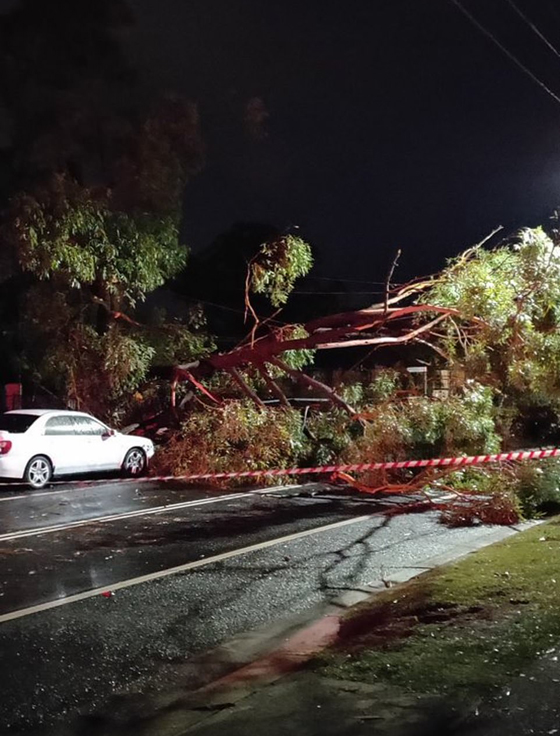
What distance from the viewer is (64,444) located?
14.5 meters

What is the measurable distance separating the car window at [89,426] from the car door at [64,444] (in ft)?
0.28

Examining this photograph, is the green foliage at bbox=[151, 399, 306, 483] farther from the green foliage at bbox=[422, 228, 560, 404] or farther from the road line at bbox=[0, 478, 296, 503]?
the green foliage at bbox=[422, 228, 560, 404]

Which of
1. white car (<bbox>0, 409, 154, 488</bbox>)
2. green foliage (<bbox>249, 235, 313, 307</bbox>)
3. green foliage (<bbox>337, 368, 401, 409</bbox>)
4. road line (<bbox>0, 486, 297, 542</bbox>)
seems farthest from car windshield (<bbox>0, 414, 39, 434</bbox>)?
green foliage (<bbox>337, 368, 401, 409</bbox>)

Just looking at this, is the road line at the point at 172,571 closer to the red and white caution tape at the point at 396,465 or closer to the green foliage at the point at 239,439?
the red and white caution tape at the point at 396,465

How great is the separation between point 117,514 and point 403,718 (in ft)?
24.9

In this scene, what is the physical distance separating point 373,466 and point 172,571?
575 centimetres

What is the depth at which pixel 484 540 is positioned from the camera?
31.2 feet

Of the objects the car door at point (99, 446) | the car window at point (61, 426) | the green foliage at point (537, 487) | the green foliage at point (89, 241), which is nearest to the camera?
the green foliage at point (537, 487)

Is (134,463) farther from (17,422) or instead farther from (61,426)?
(17,422)

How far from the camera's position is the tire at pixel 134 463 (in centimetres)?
1557

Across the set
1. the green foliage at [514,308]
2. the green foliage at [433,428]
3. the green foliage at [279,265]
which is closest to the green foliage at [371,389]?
the green foliage at [433,428]

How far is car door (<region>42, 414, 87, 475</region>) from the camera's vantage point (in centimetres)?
1428

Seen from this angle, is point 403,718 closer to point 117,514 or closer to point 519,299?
point 117,514

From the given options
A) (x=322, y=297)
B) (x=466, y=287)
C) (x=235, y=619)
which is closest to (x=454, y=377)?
(x=466, y=287)
